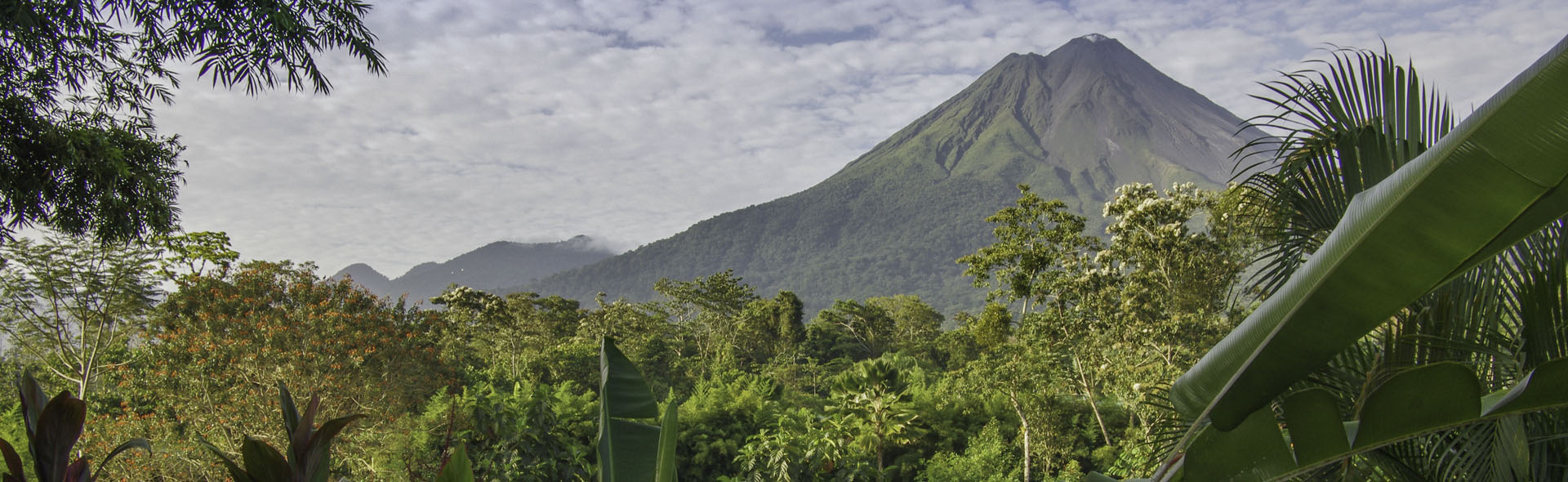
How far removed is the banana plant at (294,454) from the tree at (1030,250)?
1014cm

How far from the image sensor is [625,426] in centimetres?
133

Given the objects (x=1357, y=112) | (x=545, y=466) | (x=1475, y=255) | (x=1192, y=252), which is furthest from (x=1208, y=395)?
(x=1192, y=252)

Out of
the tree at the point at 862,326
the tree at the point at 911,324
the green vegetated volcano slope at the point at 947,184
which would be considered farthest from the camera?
the green vegetated volcano slope at the point at 947,184

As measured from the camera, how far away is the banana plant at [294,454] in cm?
76

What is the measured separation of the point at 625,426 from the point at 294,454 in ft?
1.93

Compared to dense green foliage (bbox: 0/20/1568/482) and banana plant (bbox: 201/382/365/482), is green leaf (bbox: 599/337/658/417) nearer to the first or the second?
dense green foliage (bbox: 0/20/1568/482)

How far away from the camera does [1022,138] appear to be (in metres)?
145

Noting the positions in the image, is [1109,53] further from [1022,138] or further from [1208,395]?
[1208,395]

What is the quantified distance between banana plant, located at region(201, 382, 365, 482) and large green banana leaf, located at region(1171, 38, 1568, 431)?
2.71ft

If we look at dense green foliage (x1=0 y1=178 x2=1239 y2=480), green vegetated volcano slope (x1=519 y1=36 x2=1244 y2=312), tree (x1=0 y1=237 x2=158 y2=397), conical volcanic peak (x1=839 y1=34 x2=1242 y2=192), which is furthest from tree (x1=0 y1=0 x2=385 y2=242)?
conical volcanic peak (x1=839 y1=34 x2=1242 y2=192)

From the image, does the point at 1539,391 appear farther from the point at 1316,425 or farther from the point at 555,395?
the point at 555,395

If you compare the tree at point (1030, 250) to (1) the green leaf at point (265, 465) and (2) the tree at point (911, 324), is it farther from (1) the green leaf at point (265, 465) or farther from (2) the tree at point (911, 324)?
(2) the tree at point (911, 324)

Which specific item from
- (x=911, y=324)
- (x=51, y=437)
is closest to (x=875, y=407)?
(x=51, y=437)

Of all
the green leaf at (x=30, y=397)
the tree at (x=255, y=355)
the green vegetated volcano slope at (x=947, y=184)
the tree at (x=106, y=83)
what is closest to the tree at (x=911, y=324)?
the tree at (x=255, y=355)
